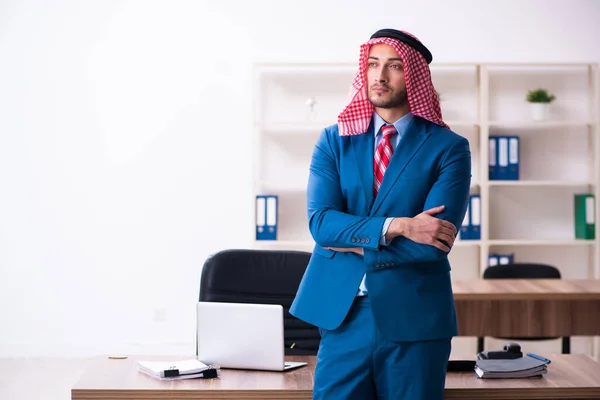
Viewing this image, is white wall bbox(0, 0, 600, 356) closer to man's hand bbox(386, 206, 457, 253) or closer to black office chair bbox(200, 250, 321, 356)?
black office chair bbox(200, 250, 321, 356)

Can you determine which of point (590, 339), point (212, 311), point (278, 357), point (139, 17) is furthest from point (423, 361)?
point (139, 17)

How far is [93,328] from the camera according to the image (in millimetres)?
6008

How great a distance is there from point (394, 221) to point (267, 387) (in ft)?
2.00

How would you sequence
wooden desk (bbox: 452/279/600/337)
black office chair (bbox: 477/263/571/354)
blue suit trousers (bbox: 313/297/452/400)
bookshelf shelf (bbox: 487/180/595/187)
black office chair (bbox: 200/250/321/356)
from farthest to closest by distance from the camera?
bookshelf shelf (bbox: 487/180/595/187)
black office chair (bbox: 477/263/571/354)
wooden desk (bbox: 452/279/600/337)
black office chair (bbox: 200/250/321/356)
blue suit trousers (bbox: 313/297/452/400)

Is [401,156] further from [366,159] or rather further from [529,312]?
[529,312]

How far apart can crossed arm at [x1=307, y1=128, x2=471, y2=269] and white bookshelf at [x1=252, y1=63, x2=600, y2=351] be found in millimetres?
3383

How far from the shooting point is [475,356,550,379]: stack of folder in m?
2.47

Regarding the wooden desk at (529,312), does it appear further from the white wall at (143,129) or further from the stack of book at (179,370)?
the white wall at (143,129)

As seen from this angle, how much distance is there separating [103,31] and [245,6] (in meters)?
1.06

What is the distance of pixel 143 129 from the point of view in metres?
5.97

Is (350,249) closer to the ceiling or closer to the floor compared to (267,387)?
closer to the ceiling

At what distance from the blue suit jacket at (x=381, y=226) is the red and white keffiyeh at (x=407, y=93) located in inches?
1.5

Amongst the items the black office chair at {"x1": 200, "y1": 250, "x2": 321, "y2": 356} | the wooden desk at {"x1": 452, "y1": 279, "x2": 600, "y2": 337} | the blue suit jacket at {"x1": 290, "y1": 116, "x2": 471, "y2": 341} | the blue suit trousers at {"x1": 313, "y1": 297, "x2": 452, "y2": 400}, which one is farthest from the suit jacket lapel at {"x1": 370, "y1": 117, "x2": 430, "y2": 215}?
the wooden desk at {"x1": 452, "y1": 279, "x2": 600, "y2": 337}

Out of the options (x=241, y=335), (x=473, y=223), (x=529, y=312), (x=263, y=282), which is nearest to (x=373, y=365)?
(x=241, y=335)
